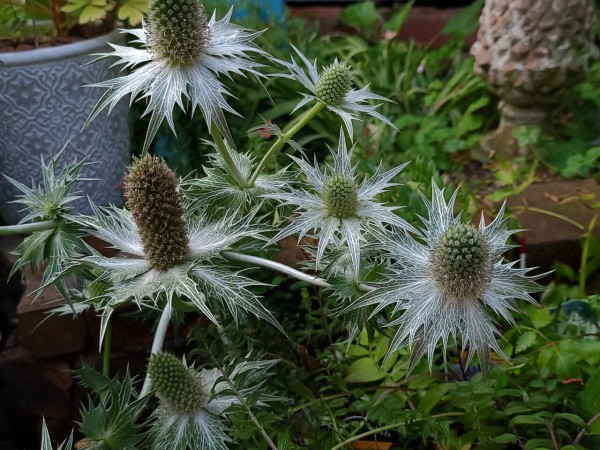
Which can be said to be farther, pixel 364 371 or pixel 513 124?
pixel 513 124

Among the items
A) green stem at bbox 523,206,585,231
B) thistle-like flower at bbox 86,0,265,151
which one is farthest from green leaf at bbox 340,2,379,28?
thistle-like flower at bbox 86,0,265,151

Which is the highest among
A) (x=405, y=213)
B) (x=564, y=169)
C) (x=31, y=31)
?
(x=31, y=31)

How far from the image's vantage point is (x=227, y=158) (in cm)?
123

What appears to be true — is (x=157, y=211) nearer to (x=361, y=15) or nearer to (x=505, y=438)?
(x=505, y=438)

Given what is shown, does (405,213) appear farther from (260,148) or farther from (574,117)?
(574,117)

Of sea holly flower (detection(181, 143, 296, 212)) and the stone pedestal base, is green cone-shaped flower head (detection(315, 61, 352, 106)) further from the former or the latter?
the stone pedestal base

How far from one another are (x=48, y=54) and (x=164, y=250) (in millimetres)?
963

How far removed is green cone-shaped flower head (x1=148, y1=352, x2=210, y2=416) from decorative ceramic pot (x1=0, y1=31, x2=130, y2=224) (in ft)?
2.91

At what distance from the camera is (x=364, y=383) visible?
5.15 feet

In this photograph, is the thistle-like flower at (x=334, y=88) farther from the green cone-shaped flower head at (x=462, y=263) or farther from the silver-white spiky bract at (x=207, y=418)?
the silver-white spiky bract at (x=207, y=418)

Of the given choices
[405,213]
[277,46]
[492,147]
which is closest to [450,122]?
[492,147]

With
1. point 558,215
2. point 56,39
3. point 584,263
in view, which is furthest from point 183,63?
point 558,215

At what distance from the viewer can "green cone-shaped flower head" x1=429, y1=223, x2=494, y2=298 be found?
106 cm

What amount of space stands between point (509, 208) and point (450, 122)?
2.77 ft
